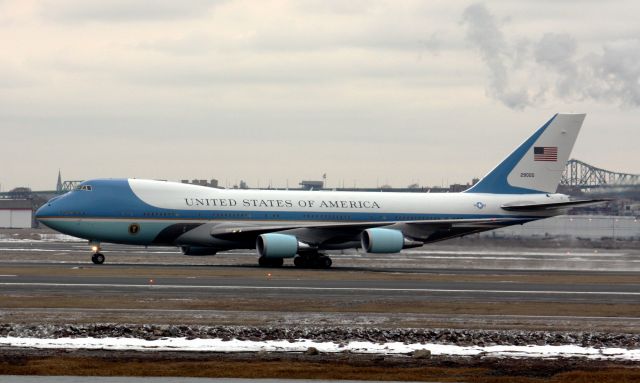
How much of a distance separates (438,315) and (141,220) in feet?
82.4

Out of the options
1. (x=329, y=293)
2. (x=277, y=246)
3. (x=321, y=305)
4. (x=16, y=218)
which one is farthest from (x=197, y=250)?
(x=16, y=218)

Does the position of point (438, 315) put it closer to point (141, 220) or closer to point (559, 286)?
point (559, 286)

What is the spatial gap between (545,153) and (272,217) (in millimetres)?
17079

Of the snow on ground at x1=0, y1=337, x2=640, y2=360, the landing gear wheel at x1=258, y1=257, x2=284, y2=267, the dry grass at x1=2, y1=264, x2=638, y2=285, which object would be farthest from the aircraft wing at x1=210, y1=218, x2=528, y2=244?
the snow on ground at x1=0, y1=337, x2=640, y2=360

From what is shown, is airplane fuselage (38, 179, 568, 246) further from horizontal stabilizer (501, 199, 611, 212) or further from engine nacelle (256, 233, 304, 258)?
horizontal stabilizer (501, 199, 611, 212)

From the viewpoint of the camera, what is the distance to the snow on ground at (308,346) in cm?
2080

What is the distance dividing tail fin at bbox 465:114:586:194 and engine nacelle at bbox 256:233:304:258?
13596 mm

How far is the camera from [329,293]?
34.0 metres

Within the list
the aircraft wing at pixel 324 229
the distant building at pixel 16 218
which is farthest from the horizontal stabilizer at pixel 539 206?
the distant building at pixel 16 218

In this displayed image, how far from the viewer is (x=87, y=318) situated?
25.2 metres

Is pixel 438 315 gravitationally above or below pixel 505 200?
below

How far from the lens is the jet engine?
1969 inches

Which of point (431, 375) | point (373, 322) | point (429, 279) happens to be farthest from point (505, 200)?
point (431, 375)

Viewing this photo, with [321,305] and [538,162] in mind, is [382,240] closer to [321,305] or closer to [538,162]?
[538,162]
